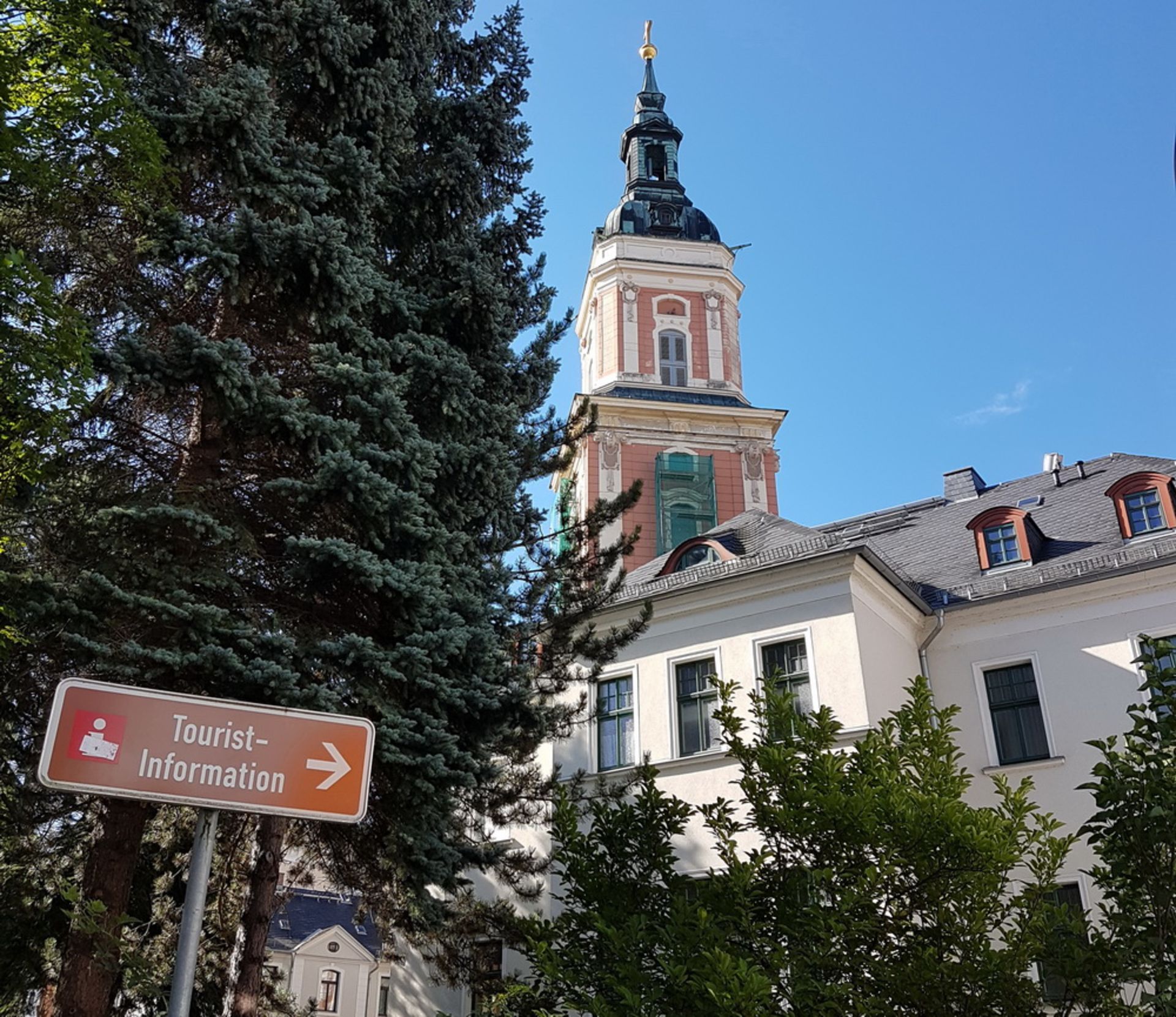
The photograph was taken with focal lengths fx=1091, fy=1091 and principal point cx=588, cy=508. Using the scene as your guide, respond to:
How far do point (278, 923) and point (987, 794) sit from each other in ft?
77.7

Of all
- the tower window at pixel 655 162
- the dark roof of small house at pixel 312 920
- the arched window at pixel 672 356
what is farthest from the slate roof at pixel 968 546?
the tower window at pixel 655 162

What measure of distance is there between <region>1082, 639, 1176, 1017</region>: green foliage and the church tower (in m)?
25.2

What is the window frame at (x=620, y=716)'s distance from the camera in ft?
61.2

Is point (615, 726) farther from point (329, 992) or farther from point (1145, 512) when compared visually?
point (329, 992)

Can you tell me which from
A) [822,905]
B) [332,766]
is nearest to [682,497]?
[822,905]

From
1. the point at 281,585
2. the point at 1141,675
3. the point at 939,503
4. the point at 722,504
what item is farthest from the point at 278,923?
the point at 281,585

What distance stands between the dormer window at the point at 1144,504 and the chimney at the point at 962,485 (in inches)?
204

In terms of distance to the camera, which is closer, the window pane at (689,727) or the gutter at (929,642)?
the window pane at (689,727)

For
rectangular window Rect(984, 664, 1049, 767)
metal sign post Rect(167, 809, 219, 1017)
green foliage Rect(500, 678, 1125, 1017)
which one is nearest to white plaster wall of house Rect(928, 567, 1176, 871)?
rectangular window Rect(984, 664, 1049, 767)

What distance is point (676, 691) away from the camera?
18703 mm

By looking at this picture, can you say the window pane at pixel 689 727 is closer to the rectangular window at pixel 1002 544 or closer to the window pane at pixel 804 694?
the window pane at pixel 804 694

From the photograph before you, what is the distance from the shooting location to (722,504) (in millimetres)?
35844

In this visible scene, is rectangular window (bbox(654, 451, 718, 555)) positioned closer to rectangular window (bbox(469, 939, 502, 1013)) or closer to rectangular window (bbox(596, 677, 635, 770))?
rectangular window (bbox(596, 677, 635, 770))

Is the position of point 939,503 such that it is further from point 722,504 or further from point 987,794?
point 722,504
